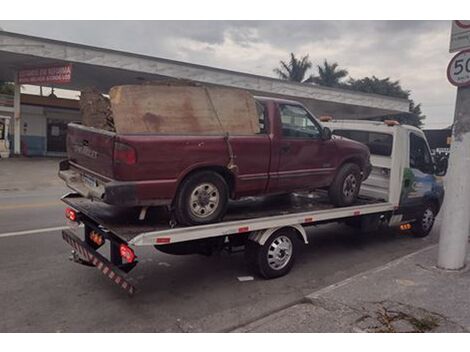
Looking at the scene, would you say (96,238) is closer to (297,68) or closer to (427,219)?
(427,219)

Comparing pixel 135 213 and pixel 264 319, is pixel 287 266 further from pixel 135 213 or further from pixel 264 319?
pixel 135 213

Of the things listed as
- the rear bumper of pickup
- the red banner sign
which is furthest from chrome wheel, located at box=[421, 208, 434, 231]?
the red banner sign

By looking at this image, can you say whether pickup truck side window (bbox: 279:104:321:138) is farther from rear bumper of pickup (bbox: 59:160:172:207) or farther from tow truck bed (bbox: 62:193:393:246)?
rear bumper of pickup (bbox: 59:160:172:207)

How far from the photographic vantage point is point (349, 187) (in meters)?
6.23

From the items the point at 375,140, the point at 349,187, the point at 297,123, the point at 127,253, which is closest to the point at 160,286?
the point at 127,253

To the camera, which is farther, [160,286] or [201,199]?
[160,286]

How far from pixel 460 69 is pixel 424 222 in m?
3.47

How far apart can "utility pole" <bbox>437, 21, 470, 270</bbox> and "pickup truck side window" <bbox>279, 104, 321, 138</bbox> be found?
1741 mm

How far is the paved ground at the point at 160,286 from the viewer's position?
158 inches

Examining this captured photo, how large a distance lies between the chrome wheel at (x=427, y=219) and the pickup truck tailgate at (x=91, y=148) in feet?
19.5

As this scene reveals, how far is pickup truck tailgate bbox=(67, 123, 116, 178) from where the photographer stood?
419 cm

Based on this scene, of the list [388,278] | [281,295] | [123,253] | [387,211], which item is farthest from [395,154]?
[123,253]

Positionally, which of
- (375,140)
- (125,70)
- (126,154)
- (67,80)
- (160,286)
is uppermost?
(125,70)

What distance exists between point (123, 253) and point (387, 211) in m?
4.39
